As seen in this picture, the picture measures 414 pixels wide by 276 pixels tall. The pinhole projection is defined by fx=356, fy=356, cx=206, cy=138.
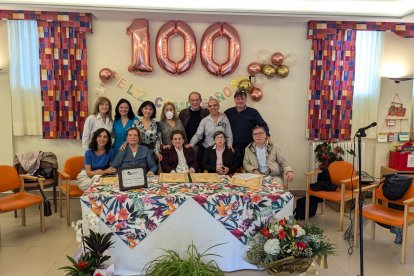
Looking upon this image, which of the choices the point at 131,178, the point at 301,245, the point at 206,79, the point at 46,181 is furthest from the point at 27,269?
the point at 206,79

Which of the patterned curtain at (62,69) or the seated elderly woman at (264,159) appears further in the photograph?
the patterned curtain at (62,69)

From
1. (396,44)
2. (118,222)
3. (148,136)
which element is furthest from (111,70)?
(396,44)

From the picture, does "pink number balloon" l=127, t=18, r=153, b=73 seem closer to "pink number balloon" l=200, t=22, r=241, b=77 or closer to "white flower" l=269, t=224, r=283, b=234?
"pink number balloon" l=200, t=22, r=241, b=77

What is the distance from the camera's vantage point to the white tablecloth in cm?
256

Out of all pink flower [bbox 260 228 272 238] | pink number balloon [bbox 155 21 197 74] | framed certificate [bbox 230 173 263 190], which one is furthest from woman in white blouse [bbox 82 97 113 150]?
pink flower [bbox 260 228 272 238]

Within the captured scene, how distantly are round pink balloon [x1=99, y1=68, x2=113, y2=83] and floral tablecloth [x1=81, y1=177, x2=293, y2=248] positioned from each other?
6.72ft

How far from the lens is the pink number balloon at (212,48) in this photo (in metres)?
4.37


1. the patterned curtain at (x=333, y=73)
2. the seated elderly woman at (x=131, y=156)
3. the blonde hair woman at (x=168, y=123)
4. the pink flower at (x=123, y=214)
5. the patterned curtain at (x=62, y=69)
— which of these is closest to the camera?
the pink flower at (x=123, y=214)

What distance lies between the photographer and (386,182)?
130 inches

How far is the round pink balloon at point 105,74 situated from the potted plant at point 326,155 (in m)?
2.74

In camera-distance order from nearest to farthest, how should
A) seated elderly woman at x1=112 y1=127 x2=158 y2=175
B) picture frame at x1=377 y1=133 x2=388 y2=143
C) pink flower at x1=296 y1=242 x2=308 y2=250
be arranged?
pink flower at x1=296 y1=242 x2=308 y2=250, seated elderly woman at x1=112 y1=127 x2=158 y2=175, picture frame at x1=377 y1=133 x2=388 y2=143

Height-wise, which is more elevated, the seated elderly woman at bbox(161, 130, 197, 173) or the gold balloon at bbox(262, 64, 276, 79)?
the gold balloon at bbox(262, 64, 276, 79)

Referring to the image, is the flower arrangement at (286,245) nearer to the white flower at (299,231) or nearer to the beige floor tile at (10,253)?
the white flower at (299,231)

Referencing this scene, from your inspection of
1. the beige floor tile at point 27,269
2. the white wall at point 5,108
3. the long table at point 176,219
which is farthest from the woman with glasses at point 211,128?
the white wall at point 5,108
